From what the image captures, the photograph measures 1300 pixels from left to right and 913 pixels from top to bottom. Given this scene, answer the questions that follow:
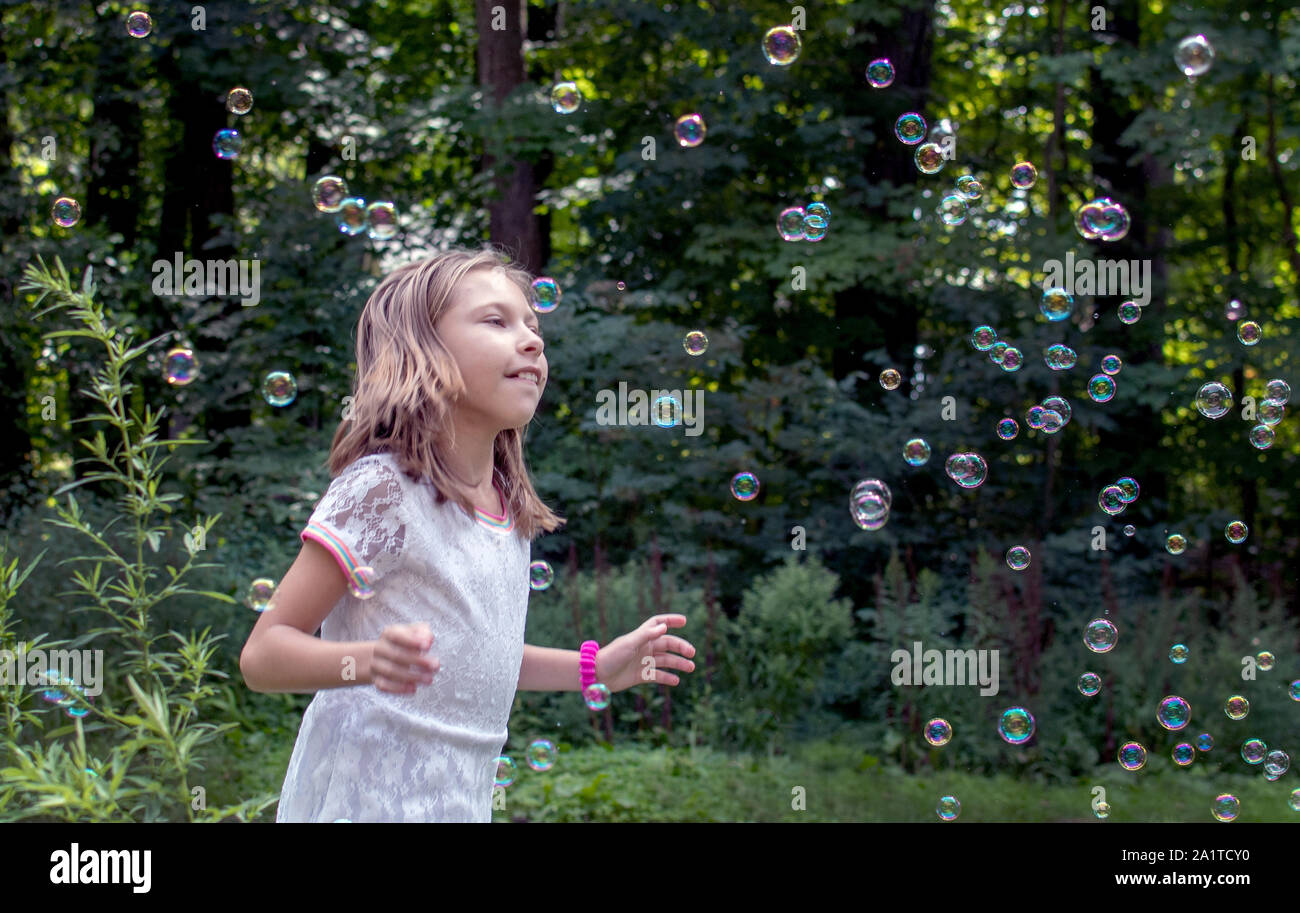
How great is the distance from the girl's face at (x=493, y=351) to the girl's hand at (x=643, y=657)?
0.42 m

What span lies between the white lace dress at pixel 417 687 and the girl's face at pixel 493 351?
0.18 meters

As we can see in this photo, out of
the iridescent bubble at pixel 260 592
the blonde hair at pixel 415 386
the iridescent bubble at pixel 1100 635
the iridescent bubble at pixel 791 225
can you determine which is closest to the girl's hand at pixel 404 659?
the blonde hair at pixel 415 386

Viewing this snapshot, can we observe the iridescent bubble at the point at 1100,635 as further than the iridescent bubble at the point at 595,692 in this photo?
Yes

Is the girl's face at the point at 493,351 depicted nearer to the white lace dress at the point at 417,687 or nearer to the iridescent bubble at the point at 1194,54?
the white lace dress at the point at 417,687

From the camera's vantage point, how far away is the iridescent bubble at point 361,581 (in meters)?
1.64

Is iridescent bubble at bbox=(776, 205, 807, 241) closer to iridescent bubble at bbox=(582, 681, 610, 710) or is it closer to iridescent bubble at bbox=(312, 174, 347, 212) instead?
iridescent bubble at bbox=(312, 174, 347, 212)

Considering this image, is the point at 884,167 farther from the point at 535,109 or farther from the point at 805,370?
the point at 535,109

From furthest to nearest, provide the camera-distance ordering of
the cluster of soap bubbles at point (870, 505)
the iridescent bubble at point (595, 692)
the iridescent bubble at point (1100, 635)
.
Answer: the cluster of soap bubbles at point (870, 505) < the iridescent bubble at point (1100, 635) < the iridescent bubble at point (595, 692)

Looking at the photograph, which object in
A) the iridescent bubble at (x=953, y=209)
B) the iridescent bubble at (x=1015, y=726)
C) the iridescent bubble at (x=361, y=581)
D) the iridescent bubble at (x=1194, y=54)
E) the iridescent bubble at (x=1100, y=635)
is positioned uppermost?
the iridescent bubble at (x=953, y=209)

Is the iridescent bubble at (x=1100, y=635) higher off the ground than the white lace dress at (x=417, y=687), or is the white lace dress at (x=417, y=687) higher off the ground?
the white lace dress at (x=417, y=687)

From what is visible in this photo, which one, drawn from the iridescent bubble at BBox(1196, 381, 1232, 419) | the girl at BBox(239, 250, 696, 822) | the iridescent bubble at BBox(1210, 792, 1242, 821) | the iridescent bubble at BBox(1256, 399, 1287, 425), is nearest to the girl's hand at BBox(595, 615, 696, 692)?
the girl at BBox(239, 250, 696, 822)

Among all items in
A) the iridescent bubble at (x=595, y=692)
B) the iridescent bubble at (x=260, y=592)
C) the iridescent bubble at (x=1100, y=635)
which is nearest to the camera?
the iridescent bubble at (x=595, y=692)

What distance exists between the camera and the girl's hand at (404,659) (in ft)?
4.65
